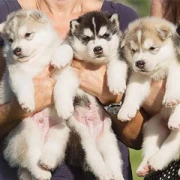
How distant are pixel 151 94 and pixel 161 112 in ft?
0.55

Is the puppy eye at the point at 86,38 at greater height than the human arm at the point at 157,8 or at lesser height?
greater

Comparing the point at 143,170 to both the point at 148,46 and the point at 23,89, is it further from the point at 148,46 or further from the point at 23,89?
the point at 23,89

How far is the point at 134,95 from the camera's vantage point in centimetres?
462

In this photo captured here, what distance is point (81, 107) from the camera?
4.77m

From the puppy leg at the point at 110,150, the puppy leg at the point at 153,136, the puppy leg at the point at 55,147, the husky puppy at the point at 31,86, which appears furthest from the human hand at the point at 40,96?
the puppy leg at the point at 153,136

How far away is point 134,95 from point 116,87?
0.16 meters

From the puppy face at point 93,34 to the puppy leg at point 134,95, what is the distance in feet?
0.94

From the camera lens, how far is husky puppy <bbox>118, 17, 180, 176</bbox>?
452cm

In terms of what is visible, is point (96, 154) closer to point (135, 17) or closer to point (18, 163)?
point (18, 163)

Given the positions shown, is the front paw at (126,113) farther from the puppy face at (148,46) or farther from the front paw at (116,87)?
the puppy face at (148,46)

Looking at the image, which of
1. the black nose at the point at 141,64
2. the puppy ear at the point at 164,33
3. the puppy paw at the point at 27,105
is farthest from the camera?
the puppy ear at the point at 164,33

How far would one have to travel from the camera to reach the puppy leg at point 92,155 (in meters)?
4.50

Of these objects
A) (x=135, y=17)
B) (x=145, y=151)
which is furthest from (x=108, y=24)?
(x=145, y=151)

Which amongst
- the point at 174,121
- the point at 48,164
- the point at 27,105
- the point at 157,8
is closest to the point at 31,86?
the point at 27,105
